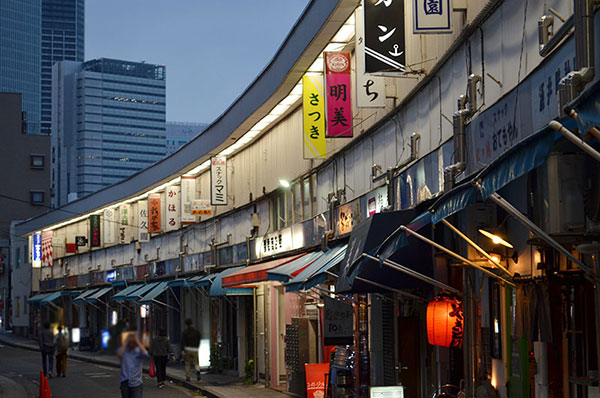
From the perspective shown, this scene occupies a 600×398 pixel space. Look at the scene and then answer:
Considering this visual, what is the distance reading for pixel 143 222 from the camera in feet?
151

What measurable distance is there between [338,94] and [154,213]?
25.0 meters

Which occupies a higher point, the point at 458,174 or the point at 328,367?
the point at 458,174

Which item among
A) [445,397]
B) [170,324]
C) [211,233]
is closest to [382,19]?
[445,397]

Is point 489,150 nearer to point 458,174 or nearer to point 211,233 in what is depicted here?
point 458,174

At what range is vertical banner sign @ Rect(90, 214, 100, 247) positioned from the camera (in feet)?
180

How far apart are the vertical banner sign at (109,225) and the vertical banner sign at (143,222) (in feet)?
19.9

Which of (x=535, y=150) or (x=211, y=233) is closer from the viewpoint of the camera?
(x=535, y=150)

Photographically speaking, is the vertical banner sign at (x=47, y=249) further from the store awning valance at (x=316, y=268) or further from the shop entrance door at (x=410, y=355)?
the shop entrance door at (x=410, y=355)

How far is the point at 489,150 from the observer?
11055mm

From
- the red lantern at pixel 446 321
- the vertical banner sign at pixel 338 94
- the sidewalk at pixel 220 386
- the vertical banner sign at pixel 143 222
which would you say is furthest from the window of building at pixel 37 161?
the red lantern at pixel 446 321

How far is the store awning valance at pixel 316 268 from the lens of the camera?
729 inches

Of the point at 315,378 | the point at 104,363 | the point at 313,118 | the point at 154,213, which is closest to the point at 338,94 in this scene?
the point at 313,118

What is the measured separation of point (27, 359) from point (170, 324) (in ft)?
29.6

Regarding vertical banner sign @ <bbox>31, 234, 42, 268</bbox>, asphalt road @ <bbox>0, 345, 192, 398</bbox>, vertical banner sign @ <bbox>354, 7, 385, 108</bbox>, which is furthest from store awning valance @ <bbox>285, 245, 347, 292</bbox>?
vertical banner sign @ <bbox>31, 234, 42, 268</bbox>
